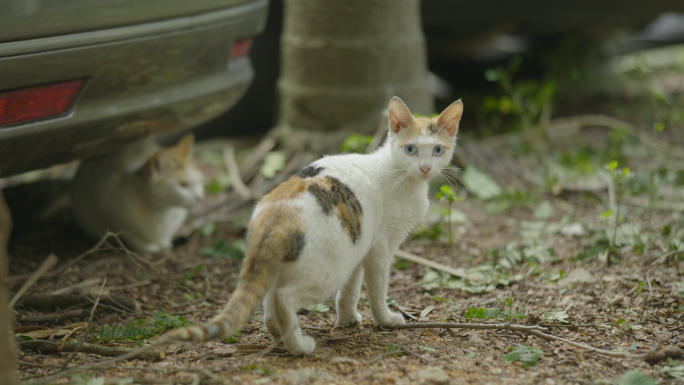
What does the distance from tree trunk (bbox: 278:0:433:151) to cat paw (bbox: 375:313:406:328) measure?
241cm

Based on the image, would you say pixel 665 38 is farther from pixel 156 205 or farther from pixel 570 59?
pixel 156 205

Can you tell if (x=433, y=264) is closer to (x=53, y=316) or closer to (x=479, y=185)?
(x=479, y=185)

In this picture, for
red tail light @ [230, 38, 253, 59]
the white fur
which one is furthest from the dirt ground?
red tail light @ [230, 38, 253, 59]

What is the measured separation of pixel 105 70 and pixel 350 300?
5.50 ft

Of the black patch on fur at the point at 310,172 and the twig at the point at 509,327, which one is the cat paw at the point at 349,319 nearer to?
the twig at the point at 509,327

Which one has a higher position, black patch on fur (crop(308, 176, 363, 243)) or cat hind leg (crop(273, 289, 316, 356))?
black patch on fur (crop(308, 176, 363, 243))

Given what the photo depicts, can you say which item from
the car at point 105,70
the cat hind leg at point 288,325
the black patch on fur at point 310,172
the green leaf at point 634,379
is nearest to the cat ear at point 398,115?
the black patch on fur at point 310,172

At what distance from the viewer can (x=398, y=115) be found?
2.93m

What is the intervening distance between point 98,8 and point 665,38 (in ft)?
29.1

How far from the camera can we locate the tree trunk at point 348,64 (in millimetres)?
5012

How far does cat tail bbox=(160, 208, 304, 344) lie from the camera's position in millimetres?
2320

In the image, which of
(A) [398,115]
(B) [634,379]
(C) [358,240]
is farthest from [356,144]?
(B) [634,379]

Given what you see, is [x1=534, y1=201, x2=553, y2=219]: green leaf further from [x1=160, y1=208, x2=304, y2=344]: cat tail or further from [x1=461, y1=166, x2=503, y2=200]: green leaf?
[x1=160, y1=208, x2=304, y2=344]: cat tail

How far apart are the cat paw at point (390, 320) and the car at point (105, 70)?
1.76 meters
